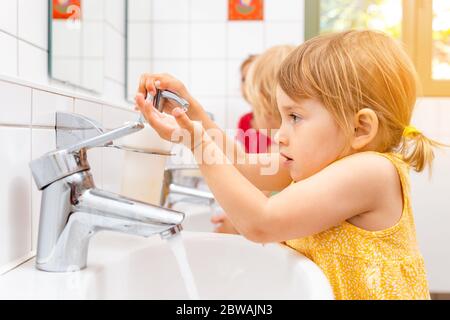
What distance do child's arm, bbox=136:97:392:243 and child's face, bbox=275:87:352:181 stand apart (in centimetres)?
5

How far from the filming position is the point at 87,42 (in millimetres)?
1080

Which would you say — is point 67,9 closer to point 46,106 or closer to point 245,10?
point 46,106

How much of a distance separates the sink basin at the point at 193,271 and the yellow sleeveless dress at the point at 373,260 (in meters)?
0.05

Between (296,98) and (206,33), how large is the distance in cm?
112

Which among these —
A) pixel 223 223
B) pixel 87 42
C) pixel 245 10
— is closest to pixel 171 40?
pixel 245 10

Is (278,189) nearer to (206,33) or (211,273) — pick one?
(211,273)

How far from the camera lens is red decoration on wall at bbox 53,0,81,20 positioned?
2.81 ft

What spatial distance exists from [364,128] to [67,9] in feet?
1.80

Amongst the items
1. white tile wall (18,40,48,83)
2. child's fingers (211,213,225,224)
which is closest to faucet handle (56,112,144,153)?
white tile wall (18,40,48,83)

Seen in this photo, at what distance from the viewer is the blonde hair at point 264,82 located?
1437 mm

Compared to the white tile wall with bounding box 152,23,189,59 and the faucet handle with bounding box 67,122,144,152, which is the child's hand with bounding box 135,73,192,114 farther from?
the white tile wall with bounding box 152,23,189,59

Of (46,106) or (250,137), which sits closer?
(46,106)

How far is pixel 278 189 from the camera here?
0.93 meters
